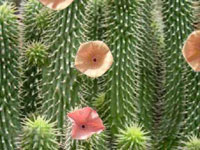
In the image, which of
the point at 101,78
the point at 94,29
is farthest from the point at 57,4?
the point at 101,78

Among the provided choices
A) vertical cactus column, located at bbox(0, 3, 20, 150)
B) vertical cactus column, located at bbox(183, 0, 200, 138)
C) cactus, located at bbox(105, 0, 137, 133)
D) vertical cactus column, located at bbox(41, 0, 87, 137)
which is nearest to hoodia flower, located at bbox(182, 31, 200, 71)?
vertical cactus column, located at bbox(183, 0, 200, 138)

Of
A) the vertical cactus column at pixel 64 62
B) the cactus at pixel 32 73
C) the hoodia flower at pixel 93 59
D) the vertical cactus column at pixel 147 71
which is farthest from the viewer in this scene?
the vertical cactus column at pixel 147 71

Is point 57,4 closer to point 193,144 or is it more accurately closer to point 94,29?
point 94,29

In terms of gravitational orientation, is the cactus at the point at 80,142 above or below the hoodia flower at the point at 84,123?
below

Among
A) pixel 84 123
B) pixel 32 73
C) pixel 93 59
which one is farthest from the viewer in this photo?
pixel 32 73

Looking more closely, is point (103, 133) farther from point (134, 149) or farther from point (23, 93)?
point (23, 93)

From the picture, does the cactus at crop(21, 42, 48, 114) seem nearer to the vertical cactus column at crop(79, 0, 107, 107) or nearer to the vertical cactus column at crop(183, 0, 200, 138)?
the vertical cactus column at crop(79, 0, 107, 107)

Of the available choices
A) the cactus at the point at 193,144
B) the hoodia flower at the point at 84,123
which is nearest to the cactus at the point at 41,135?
the hoodia flower at the point at 84,123

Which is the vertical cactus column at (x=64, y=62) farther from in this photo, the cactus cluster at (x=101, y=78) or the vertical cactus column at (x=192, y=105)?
the vertical cactus column at (x=192, y=105)
